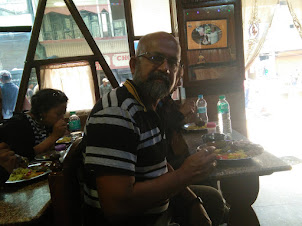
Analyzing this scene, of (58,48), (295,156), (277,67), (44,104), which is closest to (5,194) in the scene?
(44,104)

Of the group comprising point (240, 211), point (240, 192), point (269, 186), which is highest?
point (240, 192)

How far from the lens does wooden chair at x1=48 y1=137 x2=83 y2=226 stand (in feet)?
3.57

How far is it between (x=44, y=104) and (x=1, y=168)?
3.09 ft

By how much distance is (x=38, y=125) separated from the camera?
2.56m

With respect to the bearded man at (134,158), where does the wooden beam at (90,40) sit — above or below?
above

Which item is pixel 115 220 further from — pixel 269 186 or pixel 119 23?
pixel 119 23

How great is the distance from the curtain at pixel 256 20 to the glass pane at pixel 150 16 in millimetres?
1340

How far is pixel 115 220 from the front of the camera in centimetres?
103

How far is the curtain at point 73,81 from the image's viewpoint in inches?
168

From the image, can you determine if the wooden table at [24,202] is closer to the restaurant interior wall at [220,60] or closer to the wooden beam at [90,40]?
the restaurant interior wall at [220,60]

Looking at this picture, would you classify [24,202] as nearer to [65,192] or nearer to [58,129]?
[65,192]

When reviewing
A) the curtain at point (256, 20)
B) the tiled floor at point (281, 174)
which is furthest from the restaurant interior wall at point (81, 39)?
the tiled floor at point (281, 174)

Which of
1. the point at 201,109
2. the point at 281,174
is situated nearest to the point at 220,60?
the point at 201,109

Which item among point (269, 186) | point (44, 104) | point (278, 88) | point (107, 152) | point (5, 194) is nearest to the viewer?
point (107, 152)
